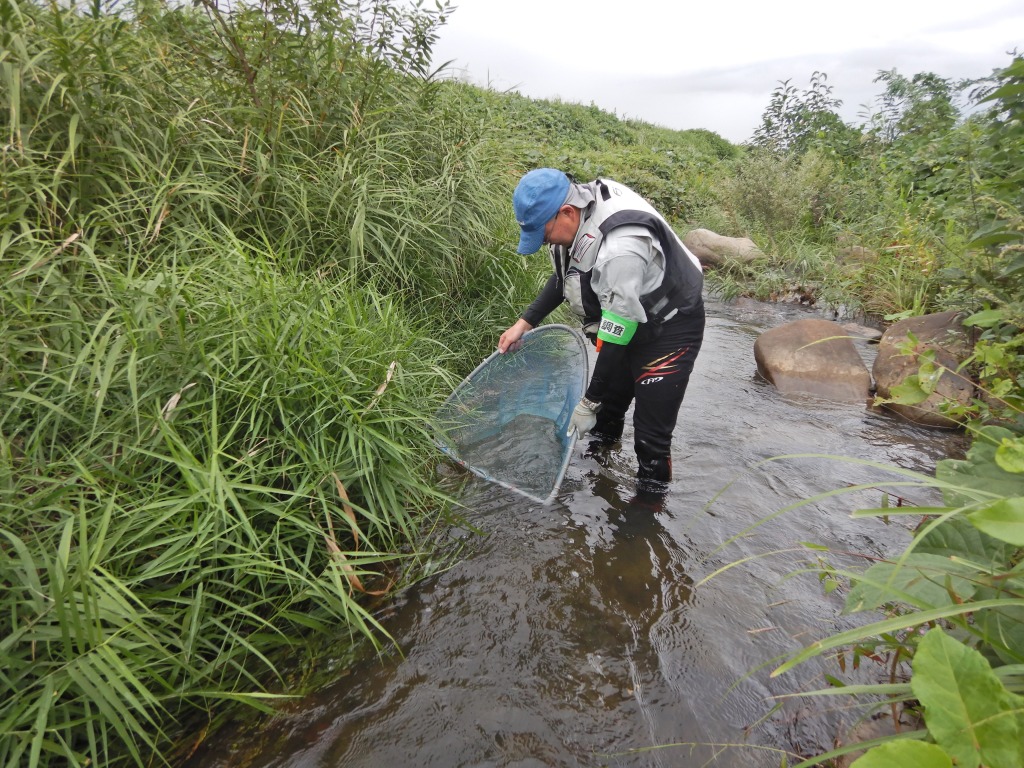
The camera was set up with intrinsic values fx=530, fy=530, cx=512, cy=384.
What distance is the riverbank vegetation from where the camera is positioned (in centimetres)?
156

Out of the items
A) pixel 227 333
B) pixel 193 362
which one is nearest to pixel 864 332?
pixel 227 333

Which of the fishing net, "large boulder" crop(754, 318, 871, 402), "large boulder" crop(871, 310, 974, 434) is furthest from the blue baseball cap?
"large boulder" crop(754, 318, 871, 402)

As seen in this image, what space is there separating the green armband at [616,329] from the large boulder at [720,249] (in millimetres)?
6611

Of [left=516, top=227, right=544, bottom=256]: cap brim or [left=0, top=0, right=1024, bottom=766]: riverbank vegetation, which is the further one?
[left=516, top=227, right=544, bottom=256]: cap brim

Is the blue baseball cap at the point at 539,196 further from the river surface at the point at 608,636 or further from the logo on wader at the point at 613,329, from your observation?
the river surface at the point at 608,636

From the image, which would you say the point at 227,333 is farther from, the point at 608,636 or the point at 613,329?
the point at 608,636

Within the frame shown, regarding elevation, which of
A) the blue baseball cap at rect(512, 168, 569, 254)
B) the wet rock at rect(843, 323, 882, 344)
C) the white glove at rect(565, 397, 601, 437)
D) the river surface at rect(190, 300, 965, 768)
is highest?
the blue baseball cap at rect(512, 168, 569, 254)

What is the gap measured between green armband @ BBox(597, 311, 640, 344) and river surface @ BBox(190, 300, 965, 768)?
792 millimetres

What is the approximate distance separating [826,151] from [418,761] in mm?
12714

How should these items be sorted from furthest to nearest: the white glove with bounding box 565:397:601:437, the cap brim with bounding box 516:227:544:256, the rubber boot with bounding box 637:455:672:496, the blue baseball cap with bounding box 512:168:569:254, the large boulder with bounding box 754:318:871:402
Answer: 1. the large boulder with bounding box 754:318:871:402
2. the rubber boot with bounding box 637:455:672:496
3. the white glove with bounding box 565:397:601:437
4. the cap brim with bounding box 516:227:544:256
5. the blue baseball cap with bounding box 512:168:569:254

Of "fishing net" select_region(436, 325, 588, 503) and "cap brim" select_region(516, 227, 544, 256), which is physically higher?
"cap brim" select_region(516, 227, 544, 256)

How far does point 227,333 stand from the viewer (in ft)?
7.26

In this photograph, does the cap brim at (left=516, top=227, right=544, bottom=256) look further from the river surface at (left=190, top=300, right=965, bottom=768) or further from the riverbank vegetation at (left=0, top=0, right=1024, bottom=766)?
the river surface at (left=190, top=300, right=965, bottom=768)

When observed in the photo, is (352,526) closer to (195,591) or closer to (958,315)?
(195,591)
